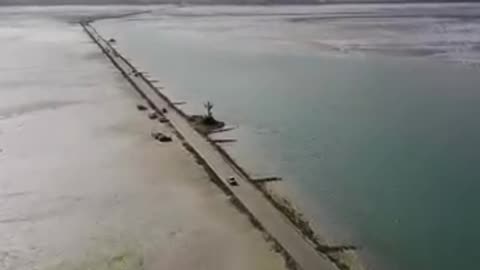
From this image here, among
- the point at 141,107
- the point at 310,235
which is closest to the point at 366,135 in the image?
the point at 141,107

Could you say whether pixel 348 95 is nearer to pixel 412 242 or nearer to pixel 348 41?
pixel 412 242

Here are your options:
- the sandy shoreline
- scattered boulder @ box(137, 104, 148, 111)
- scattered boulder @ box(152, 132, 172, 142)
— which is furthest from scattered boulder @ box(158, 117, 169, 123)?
the sandy shoreline

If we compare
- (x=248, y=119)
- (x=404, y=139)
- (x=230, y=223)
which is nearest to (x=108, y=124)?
(x=248, y=119)

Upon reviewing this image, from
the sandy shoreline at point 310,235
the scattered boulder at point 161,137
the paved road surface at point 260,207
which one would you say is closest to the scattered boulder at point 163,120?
the paved road surface at point 260,207

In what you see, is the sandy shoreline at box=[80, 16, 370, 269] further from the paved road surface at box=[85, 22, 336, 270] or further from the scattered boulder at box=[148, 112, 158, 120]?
the scattered boulder at box=[148, 112, 158, 120]

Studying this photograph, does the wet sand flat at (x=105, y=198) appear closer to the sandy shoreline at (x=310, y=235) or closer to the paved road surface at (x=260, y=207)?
the paved road surface at (x=260, y=207)

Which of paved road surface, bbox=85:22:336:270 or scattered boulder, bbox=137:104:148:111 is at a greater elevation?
paved road surface, bbox=85:22:336:270

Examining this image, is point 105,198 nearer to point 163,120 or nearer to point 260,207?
point 260,207

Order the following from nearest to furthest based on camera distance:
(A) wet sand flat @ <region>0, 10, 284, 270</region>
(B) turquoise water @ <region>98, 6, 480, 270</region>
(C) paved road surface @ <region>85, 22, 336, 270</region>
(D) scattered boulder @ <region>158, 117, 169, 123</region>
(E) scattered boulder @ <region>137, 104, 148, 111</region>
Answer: (C) paved road surface @ <region>85, 22, 336, 270</region>
(A) wet sand flat @ <region>0, 10, 284, 270</region>
(B) turquoise water @ <region>98, 6, 480, 270</region>
(D) scattered boulder @ <region>158, 117, 169, 123</region>
(E) scattered boulder @ <region>137, 104, 148, 111</region>
